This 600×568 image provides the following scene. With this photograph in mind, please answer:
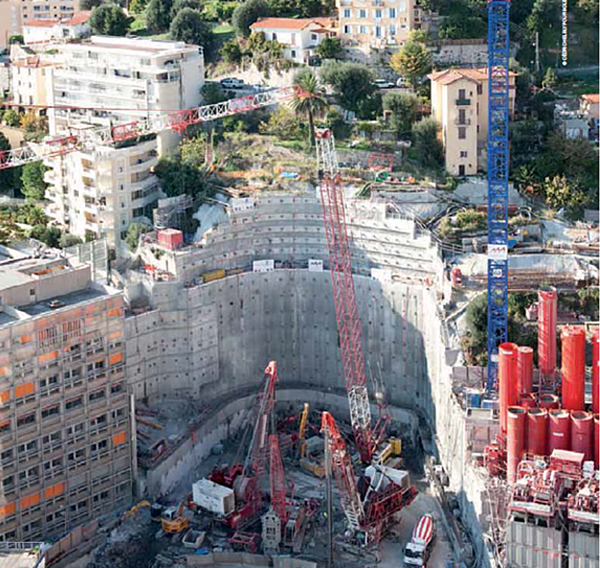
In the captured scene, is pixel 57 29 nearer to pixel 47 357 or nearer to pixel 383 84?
pixel 383 84

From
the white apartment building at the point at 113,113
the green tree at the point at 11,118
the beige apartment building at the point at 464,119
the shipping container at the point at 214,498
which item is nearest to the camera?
the shipping container at the point at 214,498

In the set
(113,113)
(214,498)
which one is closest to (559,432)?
(214,498)

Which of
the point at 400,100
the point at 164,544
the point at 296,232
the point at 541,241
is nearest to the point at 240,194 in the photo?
the point at 296,232

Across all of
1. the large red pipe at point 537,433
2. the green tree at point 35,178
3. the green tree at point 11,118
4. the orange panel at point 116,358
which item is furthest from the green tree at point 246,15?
the large red pipe at point 537,433

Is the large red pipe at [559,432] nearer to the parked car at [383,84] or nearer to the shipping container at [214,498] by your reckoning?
the shipping container at [214,498]

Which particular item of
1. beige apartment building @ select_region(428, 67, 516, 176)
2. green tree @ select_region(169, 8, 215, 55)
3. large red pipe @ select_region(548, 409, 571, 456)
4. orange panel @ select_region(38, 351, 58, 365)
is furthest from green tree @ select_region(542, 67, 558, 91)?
orange panel @ select_region(38, 351, 58, 365)
